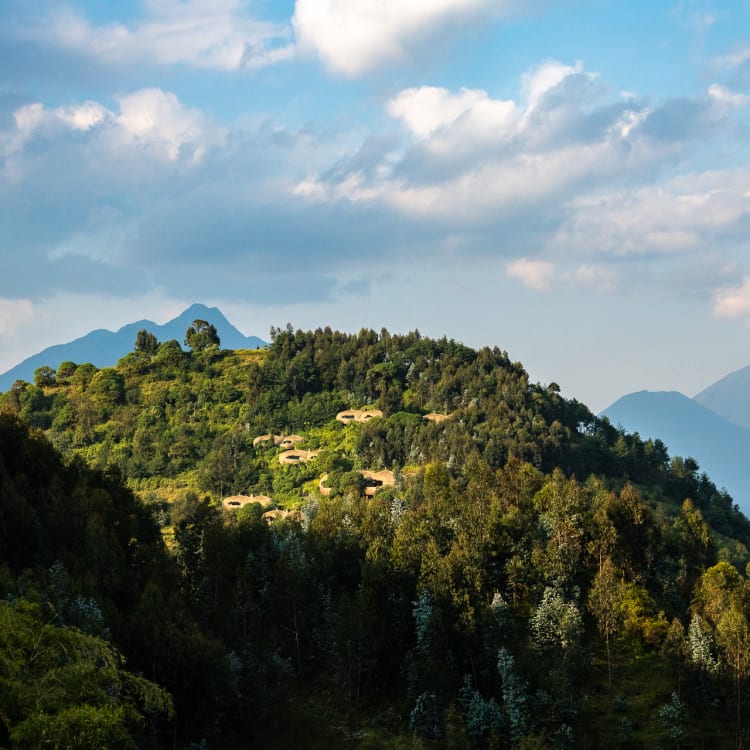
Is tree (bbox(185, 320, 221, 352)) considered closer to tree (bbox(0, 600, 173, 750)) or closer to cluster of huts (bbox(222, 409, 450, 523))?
cluster of huts (bbox(222, 409, 450, 523))

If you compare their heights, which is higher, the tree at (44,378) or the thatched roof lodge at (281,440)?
the tree at (44,378)

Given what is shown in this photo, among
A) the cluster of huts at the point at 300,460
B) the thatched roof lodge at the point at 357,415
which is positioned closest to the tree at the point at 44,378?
the cluster of huts at the point at 300,460

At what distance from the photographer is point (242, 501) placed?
118500mm

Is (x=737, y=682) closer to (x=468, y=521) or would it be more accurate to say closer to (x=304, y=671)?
(x=468, y=521)

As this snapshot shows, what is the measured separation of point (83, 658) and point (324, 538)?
45.5 meters

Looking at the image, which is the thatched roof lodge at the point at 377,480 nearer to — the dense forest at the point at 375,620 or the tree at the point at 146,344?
the dense forest at the point at 375,620

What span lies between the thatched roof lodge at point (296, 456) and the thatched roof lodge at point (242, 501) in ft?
28.2

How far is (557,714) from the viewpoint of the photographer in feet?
149

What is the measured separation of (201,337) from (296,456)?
46915 millimetres

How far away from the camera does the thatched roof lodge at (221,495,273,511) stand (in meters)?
116

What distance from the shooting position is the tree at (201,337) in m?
162

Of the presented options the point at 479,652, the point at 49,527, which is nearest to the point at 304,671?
the point at 479,652

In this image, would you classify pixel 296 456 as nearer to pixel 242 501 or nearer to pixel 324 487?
pixel 324 487

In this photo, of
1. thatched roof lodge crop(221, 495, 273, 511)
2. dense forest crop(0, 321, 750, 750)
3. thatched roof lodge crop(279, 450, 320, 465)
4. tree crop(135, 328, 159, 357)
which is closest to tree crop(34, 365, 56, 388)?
tree crop(135, 328, 159, 357)
